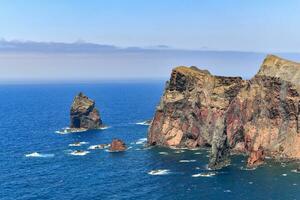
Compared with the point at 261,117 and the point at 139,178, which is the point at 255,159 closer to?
the point at 261,117

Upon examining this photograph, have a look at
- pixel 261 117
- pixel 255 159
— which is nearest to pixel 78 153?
pixel 255 159

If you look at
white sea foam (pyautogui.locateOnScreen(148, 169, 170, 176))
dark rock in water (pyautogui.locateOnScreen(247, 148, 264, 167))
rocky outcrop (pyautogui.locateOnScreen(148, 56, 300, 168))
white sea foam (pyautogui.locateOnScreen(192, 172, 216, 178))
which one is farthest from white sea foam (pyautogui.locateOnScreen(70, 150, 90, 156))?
dark rock in water (pyautogui.locateOnScreen(247, 148, 264, 167))

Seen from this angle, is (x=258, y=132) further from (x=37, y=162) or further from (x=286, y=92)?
(x=37, y=162)

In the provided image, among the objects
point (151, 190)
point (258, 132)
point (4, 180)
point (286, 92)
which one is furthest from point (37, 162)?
point (286, 92)

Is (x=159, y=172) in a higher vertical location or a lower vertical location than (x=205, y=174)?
lower

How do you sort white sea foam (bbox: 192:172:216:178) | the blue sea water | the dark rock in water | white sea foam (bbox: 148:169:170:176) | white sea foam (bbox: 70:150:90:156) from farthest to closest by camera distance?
white sea foam (bbox: 70:150:90:156) → the dark rock in water → white sea foam (bbox: 148:169:170:176) → white sea foam (bbox: 192:172:216:178) → the blue sea water

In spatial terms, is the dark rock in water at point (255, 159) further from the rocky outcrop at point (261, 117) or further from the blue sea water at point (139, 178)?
the blue sea water at point (139, 178)

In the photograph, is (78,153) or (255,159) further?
(78,153)

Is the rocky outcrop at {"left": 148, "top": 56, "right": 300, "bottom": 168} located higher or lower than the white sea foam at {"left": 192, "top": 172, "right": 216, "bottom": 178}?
higher

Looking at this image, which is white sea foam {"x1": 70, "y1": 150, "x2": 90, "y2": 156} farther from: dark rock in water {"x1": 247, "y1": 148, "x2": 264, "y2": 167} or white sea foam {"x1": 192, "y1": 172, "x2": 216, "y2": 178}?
dark rock in water {"x1": 247, "y1": 148, "x2": 264, "y2": 167}

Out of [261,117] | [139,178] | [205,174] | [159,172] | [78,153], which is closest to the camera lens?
[139,178]

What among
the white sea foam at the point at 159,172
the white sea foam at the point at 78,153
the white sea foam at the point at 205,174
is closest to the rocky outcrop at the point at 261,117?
the white sea foam at the point at 205,174
